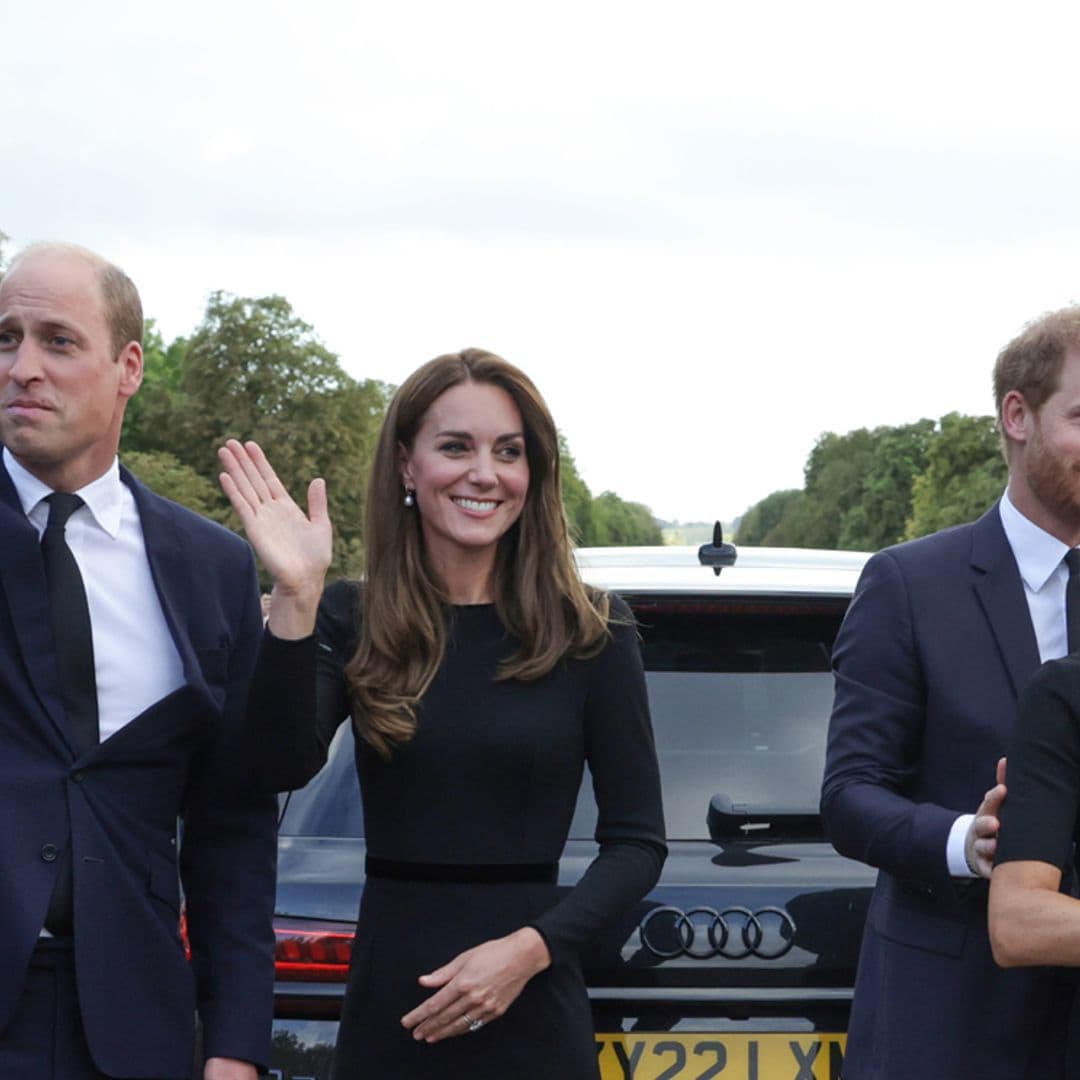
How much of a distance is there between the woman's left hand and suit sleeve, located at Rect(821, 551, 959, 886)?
56 cm

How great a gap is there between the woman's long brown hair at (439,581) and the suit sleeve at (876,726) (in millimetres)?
464

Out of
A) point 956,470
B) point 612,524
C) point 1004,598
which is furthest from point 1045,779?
point 612,524

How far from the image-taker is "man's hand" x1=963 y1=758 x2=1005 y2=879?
3115 mm

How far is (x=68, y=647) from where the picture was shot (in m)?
3.40

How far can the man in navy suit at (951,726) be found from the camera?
139 inches

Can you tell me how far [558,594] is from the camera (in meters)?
4.02

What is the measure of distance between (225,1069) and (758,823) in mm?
1237

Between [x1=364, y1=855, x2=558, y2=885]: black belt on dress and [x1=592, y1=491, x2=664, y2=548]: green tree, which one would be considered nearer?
[x1=364, y1=855, x2=558, y2=885]: black belt on dress

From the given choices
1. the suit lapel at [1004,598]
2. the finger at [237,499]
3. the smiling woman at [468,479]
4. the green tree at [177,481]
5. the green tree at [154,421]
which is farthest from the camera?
the green tree at [154,421]

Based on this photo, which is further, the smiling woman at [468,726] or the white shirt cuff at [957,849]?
the smiling woman at [468,726]

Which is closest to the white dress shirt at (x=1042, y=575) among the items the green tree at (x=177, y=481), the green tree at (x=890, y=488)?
the green tree at (x=177, y=481)

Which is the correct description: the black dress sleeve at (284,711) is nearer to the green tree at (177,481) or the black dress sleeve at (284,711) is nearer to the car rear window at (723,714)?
the car rear window at (723,714)

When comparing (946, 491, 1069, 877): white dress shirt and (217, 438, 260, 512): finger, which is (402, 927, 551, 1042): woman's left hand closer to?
(217, 438, 260, 512): finger

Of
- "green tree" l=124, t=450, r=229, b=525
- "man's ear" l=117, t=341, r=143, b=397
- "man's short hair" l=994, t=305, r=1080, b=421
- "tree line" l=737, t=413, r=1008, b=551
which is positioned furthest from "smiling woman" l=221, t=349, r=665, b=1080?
"tree line" l=737, t=413, r=1008, b=551
